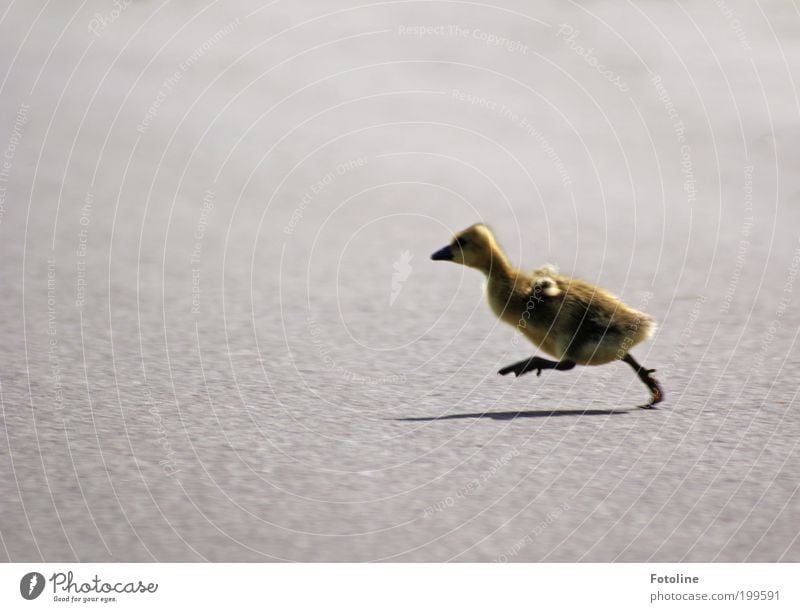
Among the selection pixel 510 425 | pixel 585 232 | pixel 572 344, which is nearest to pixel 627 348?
pixel 572 344

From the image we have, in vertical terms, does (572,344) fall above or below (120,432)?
above

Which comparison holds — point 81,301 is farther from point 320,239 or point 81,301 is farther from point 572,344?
point 572,344

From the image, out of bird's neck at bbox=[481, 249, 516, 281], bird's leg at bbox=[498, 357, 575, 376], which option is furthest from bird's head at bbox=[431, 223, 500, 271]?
bird's leg at bbox=[498, 357, 575, 376]

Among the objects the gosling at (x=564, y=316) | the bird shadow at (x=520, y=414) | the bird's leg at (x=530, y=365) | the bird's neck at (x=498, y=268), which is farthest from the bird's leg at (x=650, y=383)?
the bird's neck at (x=498, y=268)

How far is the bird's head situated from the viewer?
5.56m

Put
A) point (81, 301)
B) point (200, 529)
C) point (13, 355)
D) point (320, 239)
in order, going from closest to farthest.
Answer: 1. point (200, 529)
2. point (13, 355)
3. point (81, 301)
4. point (320, 239)

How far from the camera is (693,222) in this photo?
9273 millimetres

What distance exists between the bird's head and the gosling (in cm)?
1

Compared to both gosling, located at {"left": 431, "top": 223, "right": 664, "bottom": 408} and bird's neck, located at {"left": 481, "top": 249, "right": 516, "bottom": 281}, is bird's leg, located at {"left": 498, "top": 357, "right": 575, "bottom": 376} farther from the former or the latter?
bird's neck, located at {"left": 481, "top": 249, "right": 516, "bottom": 281}

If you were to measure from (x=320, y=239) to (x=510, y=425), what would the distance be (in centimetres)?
369

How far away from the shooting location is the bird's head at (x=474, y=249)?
5559 millimetres

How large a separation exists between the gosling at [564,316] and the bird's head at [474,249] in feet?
0.04

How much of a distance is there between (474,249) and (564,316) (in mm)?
468

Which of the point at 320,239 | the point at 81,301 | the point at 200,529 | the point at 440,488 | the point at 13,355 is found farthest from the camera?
the point at 320,239
